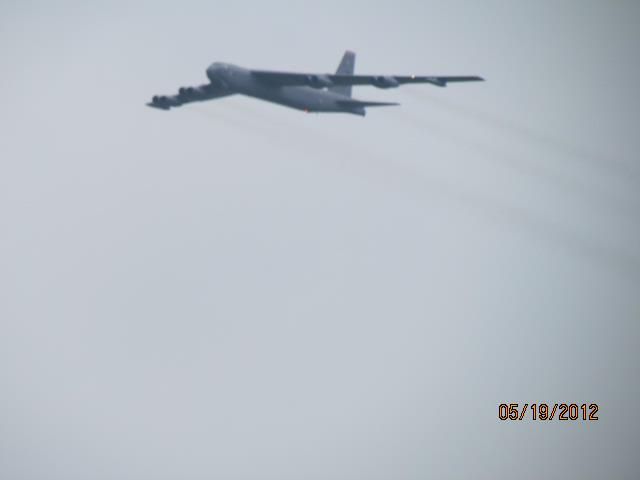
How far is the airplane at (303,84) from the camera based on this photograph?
152ft

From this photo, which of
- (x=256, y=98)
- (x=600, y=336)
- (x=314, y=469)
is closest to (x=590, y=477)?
(x=600, y=336)

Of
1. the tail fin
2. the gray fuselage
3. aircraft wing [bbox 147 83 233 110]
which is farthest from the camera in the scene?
the tail fin

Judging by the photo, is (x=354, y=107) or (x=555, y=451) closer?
(x=354, y=107)

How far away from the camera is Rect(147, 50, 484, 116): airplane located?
46.4m

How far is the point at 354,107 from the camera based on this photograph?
2024 inches

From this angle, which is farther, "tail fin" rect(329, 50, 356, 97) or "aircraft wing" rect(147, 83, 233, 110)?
"tail fin" rect(329, 50, 356, 97)

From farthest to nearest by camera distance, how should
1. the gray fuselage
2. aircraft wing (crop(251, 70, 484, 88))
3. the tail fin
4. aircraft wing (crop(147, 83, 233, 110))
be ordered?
the tail fin, aircraft wing (crop(147, 83, 233, 110)), the gray fuselage, aircraft wing (crop(251, 70, 484, 88))

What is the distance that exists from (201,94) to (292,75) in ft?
24.9

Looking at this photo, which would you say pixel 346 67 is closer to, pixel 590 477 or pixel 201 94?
pixel 201 94

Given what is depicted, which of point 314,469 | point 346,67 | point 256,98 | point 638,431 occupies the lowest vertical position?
point 314,469

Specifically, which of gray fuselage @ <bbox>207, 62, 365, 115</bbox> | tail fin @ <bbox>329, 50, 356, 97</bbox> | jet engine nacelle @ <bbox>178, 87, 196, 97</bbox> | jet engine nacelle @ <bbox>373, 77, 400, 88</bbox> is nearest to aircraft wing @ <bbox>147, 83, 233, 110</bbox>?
jet engine nacelle @ <bbox>178, 87, 196, 97</bbox>

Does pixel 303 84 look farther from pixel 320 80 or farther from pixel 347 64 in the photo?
pixel 347 64

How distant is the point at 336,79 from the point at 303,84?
1.78 metres

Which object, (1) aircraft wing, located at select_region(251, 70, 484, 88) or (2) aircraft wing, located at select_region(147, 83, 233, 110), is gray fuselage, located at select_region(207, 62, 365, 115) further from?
(2) aircraft wing, located at select_region(147, 83, 233, 110)
